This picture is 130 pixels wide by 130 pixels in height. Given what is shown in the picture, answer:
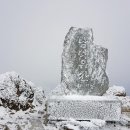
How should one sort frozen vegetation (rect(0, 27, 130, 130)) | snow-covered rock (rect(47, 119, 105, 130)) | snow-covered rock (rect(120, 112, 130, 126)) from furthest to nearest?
snow-covered rock (rect(120, 112, 130, 126))
frozen vegetation (rect(0, 27, 130, 130))
snow-covered rock (rect(47, 119, 105, 130))

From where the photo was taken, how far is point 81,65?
306 inches

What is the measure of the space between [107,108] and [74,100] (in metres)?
0.86

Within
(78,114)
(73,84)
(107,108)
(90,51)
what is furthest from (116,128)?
(90,51)

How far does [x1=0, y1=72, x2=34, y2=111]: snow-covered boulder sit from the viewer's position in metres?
8.16

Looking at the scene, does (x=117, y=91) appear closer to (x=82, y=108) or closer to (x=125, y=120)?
(x=125, y=120)

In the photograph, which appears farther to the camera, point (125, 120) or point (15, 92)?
point (15, 92)

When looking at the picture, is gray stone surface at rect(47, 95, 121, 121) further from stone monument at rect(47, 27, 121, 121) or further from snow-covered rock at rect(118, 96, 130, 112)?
snow-covered rock at rect(118, 96, 130, 112)

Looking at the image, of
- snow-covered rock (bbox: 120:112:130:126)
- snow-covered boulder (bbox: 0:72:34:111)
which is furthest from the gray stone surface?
snow-covered boulder (bbox: 0:72:34:111)

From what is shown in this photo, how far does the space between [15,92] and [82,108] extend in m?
2.04

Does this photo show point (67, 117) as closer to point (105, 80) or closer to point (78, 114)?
point (78, 114)

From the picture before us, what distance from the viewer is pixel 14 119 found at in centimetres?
761

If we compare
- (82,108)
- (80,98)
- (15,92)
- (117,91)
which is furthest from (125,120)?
(15,92)

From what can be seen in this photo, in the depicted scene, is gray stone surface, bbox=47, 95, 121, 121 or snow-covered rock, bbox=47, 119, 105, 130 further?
gray stone surface, bbox=47, 95, 121, 121

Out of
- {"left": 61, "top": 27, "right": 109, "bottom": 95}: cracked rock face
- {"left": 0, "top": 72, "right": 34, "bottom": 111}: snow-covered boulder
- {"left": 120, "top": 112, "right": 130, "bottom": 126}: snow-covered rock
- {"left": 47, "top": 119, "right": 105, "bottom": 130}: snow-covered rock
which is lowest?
{"left": 120, "top": 112, "right": 130, "bottom": 126}: snow-covered rock
